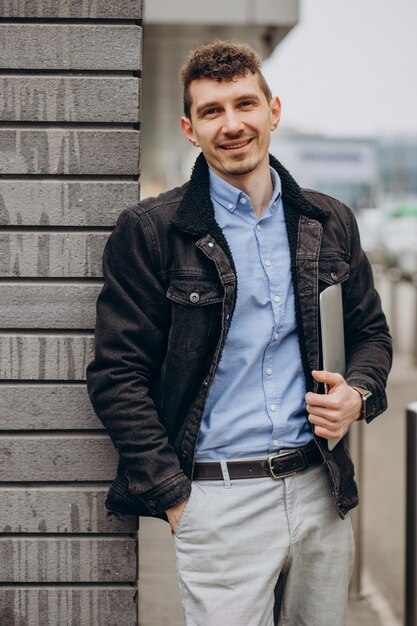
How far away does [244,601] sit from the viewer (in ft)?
8.15

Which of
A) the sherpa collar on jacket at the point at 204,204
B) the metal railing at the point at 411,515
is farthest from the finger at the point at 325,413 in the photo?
the metal railing at the point at 411,515

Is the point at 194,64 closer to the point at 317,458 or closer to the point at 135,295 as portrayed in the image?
the point at 135,295

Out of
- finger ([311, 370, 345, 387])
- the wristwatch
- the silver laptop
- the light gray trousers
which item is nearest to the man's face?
the silver laptop

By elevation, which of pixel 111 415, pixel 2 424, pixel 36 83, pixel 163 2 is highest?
pixel 163 2

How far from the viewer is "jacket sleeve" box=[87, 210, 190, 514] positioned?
2406mm

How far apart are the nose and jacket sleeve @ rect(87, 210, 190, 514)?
32 cm

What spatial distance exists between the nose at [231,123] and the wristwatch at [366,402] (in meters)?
0.76

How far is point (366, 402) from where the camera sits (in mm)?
2596

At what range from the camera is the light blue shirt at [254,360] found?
8.22 ft

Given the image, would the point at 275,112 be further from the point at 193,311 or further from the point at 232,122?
the point at 193,311

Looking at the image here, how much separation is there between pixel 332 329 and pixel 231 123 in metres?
0.61

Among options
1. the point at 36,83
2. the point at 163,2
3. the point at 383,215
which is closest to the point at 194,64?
the point at 36,83

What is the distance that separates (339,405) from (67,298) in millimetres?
856

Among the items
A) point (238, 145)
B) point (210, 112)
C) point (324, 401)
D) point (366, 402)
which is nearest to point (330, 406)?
point (324, 401)
